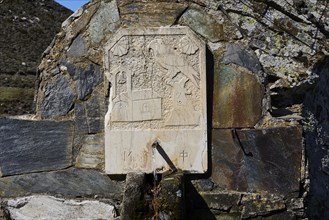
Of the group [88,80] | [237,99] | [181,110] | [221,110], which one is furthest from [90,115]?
[237,99]

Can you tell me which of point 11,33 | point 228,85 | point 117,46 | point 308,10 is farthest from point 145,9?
point 11,33

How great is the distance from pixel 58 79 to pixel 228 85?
1273mm

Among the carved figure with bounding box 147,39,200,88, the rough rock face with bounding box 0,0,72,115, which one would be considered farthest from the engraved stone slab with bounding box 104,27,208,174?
the rough rock face with bounding box 0,0,72,115

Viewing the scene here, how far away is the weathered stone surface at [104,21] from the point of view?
232 inches

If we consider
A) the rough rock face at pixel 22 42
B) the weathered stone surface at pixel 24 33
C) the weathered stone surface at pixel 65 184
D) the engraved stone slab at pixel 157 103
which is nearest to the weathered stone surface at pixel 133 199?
the engraved stone slab at pixel 157 103

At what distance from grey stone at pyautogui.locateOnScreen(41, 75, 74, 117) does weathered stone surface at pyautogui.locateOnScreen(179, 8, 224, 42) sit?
38.8 inches

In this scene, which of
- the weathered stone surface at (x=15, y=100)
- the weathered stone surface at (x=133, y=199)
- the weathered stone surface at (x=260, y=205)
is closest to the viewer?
the weathered stone surface at (x=133, y=199)

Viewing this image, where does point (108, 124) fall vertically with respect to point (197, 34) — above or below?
below

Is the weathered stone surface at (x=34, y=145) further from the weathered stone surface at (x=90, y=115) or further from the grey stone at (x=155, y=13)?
the grey stone at (x=155, y=13)

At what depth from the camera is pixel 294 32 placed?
5805mm

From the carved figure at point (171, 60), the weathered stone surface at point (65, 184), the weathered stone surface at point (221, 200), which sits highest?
the carved figure at point (171, 60)

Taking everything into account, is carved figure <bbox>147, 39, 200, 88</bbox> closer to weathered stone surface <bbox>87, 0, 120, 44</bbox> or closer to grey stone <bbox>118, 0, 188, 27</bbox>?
grey stone <bbox>118, 0, 188, 27</bbox>

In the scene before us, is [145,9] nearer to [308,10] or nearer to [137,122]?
[137,122]

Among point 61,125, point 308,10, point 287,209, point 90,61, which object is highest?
point 308,10
